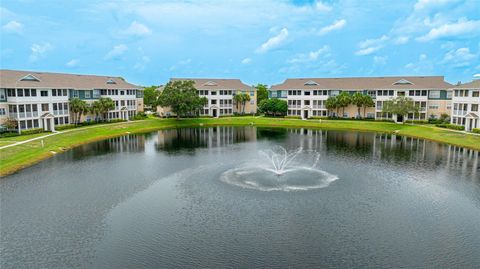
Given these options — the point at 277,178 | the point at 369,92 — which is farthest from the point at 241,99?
the point at 277,178

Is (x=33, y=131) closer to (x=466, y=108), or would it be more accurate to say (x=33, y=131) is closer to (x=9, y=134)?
(x=9, y=134)

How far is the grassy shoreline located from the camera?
140 feet

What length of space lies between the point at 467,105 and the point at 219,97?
5610 centimetres

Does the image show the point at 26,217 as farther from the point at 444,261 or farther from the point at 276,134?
the point at 276,134

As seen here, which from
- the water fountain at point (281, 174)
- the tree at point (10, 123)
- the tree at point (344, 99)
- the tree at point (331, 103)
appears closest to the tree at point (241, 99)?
the tree at point (331, 103)

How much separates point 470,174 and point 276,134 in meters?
36.6

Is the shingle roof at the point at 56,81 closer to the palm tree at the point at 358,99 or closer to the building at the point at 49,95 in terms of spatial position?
the building at the point at 49,95

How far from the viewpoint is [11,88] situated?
56656mm

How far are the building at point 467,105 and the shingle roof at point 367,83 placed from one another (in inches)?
361

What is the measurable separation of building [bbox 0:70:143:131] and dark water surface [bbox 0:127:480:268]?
1970 cm

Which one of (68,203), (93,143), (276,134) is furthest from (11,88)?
(276,134)

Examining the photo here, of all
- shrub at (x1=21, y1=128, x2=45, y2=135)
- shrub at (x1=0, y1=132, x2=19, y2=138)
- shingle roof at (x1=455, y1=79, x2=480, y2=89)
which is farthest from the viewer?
shingle roof at (x1=455, y1=79, x2=480, y2=89)

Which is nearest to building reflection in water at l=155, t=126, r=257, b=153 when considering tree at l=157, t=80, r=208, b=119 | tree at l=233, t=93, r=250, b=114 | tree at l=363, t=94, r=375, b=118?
tree at l=157, t=80, r=208, b=119

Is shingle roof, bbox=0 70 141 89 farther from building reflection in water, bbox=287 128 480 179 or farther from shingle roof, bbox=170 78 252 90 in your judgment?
building reflection in water, bbox=287 128 480 179
